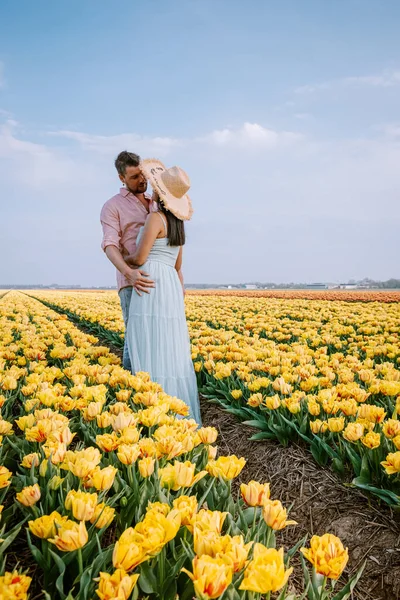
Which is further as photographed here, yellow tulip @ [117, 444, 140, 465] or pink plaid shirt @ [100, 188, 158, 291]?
pink plaid shirt @ [100, 188, 158, 291]

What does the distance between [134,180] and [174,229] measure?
0.75 m

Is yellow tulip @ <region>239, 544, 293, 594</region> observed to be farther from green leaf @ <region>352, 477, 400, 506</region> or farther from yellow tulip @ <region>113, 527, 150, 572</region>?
green leaf @ <region>352, 477, 400, 506</region>

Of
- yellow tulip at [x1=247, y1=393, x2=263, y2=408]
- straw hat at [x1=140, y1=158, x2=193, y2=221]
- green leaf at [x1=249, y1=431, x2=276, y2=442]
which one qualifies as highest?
straw hat at [x1=140, y1=158, x2=193, y2=221]

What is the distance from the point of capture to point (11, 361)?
4.13 metres

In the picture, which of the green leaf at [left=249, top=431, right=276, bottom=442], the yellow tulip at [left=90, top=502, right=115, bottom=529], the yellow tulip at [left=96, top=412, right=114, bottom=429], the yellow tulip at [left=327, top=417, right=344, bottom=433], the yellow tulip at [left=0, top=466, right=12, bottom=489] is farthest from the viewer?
the green leaf at [left=249, top=431, right=276, bottom=442]

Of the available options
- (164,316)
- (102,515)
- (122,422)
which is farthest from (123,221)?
(102,515)

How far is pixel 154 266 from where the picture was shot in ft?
12.0

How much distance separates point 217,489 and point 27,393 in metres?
1.54

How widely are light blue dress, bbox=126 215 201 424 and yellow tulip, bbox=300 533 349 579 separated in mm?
2532

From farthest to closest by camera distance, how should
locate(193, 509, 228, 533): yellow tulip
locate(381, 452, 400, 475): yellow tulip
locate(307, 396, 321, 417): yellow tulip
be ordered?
locate(307, 396, 321, 417): yellow tulip → locate(381, 452, 400, 475): yellow tulip → locate(193, 509, 228, 533): yellow tulip

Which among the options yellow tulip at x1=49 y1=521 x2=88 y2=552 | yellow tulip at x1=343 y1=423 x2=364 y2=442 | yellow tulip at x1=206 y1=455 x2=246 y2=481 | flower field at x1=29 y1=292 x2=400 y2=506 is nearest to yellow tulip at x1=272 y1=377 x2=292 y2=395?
flower field at x1=29 y1=292 x2=400 y2=506

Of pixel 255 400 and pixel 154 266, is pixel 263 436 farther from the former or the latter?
pixel 154 266

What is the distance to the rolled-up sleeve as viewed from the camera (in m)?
3.71

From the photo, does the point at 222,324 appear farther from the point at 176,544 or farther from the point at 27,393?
the point at 176,544
